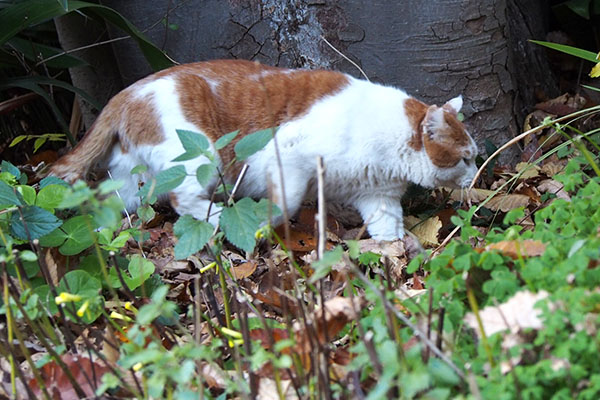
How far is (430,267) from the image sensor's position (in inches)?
63.2

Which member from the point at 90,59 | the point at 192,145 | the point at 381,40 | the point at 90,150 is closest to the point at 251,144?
the point at 192,145

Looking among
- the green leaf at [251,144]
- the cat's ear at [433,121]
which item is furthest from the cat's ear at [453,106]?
the green leaf at [251,144]

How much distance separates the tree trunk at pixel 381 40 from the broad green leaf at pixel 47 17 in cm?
31

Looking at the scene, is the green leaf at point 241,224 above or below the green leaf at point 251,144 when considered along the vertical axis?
below

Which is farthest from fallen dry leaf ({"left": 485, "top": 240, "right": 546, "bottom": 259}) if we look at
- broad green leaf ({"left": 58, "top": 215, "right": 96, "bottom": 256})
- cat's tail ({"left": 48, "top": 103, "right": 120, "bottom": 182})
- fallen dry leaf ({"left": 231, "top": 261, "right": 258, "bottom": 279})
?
cat's tail ({"left": 48, "top": 103, "right": 120, "bottom": 182})

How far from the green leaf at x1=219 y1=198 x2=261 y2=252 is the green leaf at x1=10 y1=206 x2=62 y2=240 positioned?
59cm

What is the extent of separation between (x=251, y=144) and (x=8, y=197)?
0.77 m

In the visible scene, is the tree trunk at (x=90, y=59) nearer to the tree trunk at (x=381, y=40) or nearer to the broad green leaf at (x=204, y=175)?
the tree trunk at (x=381, y=40)

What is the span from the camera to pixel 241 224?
1.68 meters

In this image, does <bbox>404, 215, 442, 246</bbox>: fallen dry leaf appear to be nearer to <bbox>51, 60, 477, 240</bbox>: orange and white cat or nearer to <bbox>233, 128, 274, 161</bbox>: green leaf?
<bbox>51, 60, 477, 240</bbox>: orange and white cat

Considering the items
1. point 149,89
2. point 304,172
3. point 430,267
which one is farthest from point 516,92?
point 430,267

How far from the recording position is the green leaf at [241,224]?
5.44ft

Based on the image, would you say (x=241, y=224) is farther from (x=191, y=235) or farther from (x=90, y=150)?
(x=90, y=150)

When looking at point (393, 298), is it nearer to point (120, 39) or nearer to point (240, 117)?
point (240, 117)
